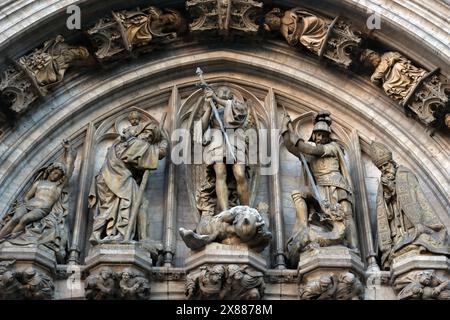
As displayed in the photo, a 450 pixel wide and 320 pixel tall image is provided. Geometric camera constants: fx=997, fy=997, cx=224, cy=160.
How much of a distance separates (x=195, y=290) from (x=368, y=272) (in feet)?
6.51

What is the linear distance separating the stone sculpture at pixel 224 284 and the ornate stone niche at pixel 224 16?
12.3 feet

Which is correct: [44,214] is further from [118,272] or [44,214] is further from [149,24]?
[149,24]

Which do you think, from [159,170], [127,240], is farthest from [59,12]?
[127,240]

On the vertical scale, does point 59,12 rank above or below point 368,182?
above

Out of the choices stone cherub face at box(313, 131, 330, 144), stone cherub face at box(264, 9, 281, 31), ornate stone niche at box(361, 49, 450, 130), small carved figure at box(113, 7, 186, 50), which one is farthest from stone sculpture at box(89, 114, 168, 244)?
ornate stone niche at box(361, 49, 450, 130)

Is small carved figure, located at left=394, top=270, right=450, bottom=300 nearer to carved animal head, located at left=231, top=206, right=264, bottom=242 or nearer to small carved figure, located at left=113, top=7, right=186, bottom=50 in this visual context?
carved animal head, located at left=231, top=206, right=264, bottom=242

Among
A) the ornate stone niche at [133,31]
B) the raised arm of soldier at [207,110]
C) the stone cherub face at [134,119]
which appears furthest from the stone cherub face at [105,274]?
the ornate stone niche at [133,31]

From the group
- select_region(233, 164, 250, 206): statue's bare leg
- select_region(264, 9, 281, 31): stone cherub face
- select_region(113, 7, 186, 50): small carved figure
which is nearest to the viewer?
select_region(233, 164, 250, 206): statue's bare leg

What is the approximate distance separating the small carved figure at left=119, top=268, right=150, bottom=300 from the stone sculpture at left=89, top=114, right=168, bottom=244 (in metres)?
0.52

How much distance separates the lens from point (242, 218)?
10641 millimetres

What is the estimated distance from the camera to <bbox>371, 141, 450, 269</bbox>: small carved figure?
1087 cm

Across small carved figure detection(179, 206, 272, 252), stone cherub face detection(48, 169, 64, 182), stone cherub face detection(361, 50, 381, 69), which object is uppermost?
stone cherub face detection(361, 50, 381, 69)

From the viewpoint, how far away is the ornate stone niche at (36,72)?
1177 cm
